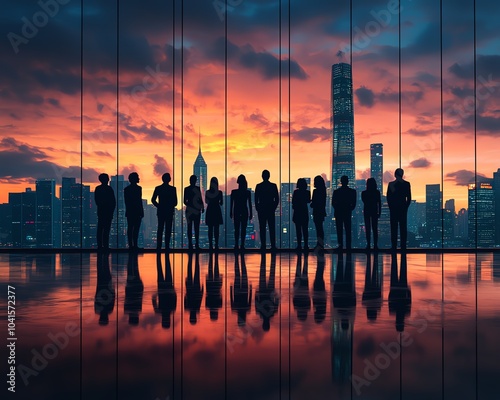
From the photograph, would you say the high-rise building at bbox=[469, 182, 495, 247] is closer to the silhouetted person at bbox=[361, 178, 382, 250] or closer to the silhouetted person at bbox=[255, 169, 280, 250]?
the silhouetted person at bbox=[361, 178, 382, 250]

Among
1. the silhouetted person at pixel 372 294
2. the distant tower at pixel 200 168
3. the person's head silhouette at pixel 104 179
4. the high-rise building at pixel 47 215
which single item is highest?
the distant tower at pixel 200 168

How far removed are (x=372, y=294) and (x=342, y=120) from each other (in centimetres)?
1204

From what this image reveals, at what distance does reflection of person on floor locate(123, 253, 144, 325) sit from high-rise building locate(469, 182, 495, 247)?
9.53 meters

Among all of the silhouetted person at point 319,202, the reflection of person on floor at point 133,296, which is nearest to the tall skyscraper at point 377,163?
the silhouetted person at point 319,202

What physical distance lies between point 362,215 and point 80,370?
1183cm

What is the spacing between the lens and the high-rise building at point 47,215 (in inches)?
644

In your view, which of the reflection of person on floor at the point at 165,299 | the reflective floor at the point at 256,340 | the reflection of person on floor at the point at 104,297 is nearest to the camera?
the reflective floor at the point at 256,340

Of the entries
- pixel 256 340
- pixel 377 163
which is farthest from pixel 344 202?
pixel 256 340

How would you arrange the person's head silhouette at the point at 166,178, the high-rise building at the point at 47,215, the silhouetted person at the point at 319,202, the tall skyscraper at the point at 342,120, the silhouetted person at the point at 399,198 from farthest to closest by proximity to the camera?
the tall skyscraper at the point at 342,120 → the high-rise building at the point at 47,215 → the silhouetted person at the point at 319,202 → the person's head silhouette at the point at 166,178 → the silhouetted person at the point at 399,198

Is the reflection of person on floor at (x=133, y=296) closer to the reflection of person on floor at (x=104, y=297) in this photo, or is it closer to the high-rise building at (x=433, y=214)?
the reflection of person on floor at (x=104, y=297)

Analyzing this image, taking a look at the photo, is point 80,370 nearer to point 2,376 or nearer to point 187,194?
point 2,376

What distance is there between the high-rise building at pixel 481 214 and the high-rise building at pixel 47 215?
9.72 meters

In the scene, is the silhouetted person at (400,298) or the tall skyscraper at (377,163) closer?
the silhouetted person at (400,298)

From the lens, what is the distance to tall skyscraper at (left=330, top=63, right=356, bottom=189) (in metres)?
17.3
